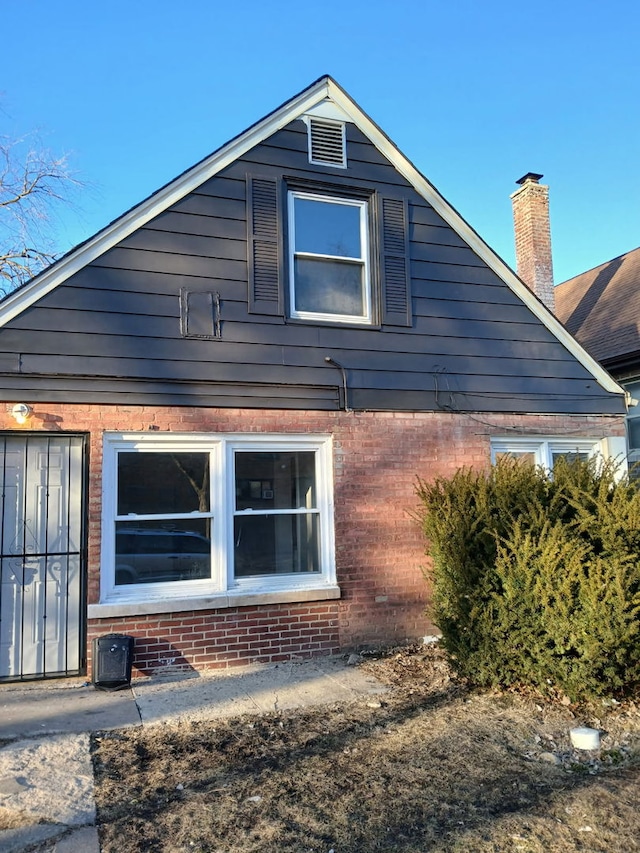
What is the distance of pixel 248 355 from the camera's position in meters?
7.42

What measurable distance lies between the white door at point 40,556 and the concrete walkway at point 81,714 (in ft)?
0.99

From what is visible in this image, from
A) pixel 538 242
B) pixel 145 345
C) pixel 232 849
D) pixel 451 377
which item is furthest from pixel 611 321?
pixel 232 849

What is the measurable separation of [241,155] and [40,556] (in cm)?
491

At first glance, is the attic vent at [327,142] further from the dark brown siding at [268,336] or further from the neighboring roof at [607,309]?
the neighboring roof at [607,309]

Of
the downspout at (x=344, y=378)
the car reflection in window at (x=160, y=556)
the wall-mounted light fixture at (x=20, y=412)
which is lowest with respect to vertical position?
the car reflection in window at (x=160, y=556)

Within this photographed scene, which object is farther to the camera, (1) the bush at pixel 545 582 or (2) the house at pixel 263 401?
(2) the house at pixel 263 401

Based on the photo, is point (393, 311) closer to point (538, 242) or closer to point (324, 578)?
point (324, 578)

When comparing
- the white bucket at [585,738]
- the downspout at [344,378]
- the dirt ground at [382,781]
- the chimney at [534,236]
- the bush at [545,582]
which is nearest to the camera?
the dirt ground at [382,781]

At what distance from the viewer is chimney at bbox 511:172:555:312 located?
463 inches

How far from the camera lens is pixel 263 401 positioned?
7.42 m

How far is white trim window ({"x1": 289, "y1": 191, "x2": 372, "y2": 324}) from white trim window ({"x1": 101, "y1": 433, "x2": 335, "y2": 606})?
162 cm

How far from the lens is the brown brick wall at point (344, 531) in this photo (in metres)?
6.69

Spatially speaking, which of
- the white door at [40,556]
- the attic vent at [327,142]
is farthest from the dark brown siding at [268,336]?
the white door at [40,556]

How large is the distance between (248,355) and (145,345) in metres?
1.11
